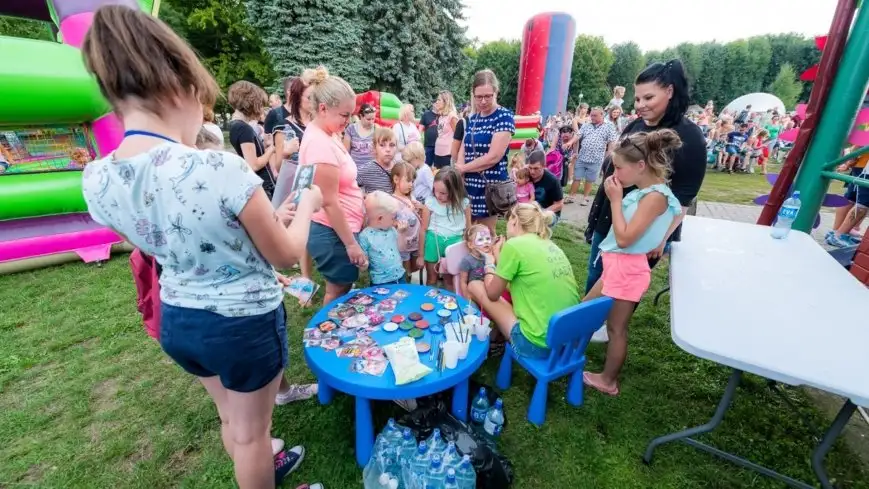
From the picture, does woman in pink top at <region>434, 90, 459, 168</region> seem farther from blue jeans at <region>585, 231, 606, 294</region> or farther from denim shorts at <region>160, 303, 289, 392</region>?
denim shorts at <region>160, 303, 289, 392</region>

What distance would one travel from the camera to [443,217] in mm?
3074

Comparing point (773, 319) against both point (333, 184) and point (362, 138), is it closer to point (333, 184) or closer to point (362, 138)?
point (333, 184)

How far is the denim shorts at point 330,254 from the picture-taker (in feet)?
7.49

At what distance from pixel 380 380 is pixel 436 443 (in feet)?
1.41

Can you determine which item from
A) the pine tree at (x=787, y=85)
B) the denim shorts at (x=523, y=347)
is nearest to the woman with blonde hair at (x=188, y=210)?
the denim shorts at (x=523, y=347)

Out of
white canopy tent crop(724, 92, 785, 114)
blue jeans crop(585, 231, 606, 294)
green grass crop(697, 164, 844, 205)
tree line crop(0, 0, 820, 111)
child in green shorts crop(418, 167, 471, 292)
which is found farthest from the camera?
white canopy tent crop(724, 92, 785, 114)

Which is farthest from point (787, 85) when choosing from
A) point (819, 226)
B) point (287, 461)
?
point (287, 461)

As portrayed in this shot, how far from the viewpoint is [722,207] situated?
6855mm

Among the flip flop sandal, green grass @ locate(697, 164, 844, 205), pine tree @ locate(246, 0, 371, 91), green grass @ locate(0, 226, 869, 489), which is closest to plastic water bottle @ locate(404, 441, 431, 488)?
green grass @ locate(0, 226, 869, 489)

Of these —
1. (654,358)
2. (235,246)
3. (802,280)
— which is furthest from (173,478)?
(802,280)

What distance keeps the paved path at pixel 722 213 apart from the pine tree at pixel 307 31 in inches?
452

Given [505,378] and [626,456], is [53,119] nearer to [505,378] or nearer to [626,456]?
[505,378]

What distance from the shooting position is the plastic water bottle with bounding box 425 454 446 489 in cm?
163

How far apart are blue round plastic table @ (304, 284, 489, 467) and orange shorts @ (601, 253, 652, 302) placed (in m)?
0.87
